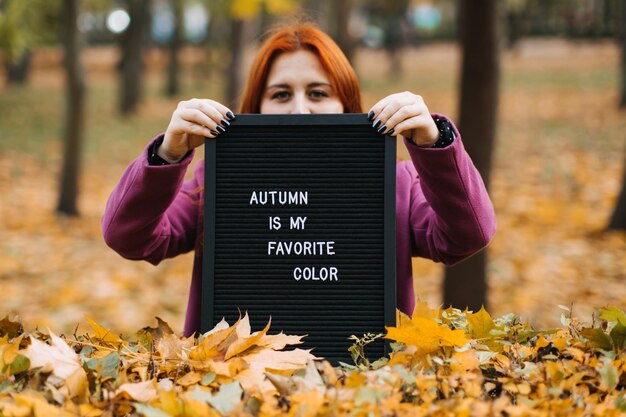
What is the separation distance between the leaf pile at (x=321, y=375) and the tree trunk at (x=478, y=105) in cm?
336

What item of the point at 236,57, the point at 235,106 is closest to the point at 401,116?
the point at 235,106

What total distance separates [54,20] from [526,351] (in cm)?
1389

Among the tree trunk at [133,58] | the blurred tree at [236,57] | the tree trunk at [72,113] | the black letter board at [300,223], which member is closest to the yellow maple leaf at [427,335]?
the black letter board at [300,223]

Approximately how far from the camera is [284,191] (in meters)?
1.94

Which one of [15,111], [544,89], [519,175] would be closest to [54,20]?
[15,111]

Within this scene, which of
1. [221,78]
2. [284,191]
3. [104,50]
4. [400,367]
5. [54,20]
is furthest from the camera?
[104,50]

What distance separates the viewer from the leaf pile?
1272 millimetres

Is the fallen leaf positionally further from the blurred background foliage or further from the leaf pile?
the blurred background foliage

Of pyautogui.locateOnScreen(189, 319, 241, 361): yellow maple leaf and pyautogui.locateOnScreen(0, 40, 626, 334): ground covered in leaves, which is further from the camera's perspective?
pyautogui.locateOnScreen(0, 40, 626, 334): ground covered in leaves

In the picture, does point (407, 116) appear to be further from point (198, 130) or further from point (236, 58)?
point (236, 58)

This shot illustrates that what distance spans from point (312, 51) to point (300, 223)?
870mm

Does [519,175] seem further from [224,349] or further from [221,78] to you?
[221,78]

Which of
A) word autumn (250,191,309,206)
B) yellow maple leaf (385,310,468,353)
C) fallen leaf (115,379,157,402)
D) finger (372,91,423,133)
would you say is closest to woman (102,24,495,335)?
finger (372,91,423,133)

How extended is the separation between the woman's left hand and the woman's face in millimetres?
594
